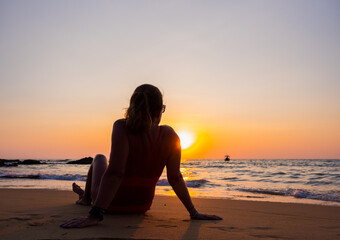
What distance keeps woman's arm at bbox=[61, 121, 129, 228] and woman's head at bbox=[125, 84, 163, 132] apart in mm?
124

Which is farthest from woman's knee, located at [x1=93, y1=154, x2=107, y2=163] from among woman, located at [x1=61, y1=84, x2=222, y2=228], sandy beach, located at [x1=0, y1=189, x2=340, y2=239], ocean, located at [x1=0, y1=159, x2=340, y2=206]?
→ ocean, located at [x1=0, y1=159, x2=340, y2=206]

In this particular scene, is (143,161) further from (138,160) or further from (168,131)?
(168,131)

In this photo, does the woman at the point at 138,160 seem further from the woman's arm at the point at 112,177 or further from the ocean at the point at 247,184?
the ocean at the point at 247,184

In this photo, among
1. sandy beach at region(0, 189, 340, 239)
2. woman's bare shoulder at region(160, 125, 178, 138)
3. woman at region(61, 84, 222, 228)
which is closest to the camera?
sandy beach at region(0, 189, 340, 239)

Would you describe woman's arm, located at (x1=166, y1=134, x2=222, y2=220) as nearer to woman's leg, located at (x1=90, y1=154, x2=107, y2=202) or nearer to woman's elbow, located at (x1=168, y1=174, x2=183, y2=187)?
woman's elbow, located at (x1=168, y1=174, x2=183, y2=187)

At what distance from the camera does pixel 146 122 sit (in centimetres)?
262

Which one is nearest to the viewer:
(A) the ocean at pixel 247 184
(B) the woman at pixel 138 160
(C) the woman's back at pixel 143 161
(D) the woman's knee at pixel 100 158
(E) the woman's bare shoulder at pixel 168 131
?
(B) the woman at pixel 138 160

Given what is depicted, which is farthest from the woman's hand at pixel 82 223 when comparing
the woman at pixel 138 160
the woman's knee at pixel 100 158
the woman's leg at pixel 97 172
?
the woman's knee at pixel 100 158

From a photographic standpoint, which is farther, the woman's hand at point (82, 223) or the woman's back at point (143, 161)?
the woman's back at point (143, 161)

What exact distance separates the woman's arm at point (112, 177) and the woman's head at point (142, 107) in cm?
12

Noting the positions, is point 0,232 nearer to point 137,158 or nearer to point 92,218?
point 92,218

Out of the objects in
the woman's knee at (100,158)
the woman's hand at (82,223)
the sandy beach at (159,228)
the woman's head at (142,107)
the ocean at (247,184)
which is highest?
the woman's head at (142,107)

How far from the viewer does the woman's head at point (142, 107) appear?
2.59 m

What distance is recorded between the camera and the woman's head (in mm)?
2592
